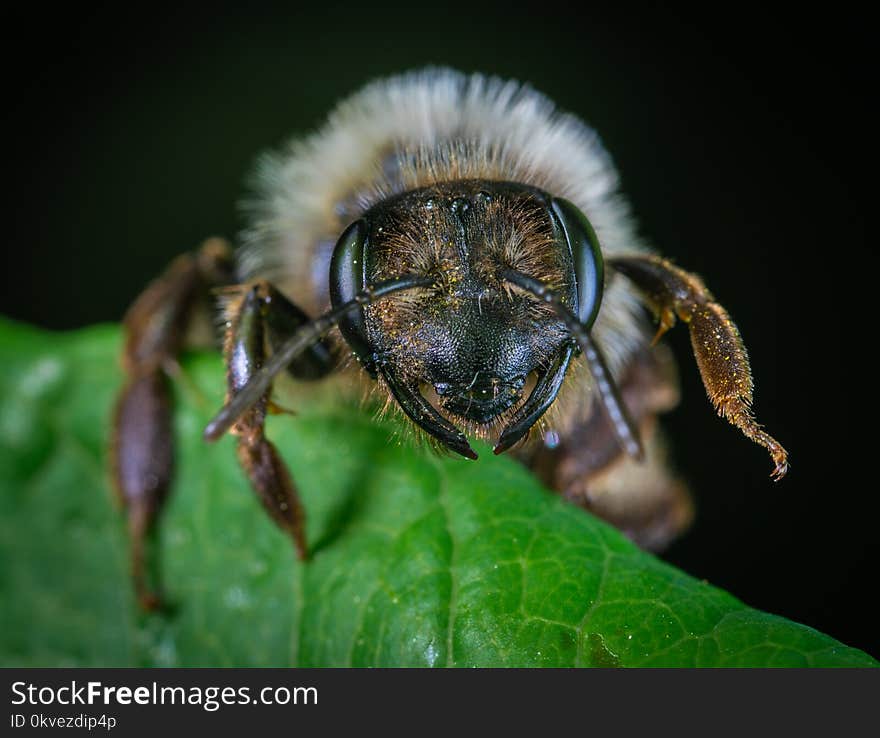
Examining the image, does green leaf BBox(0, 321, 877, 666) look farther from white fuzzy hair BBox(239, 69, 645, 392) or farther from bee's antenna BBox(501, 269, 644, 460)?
white fuzzy hair BBox(239, 69, 645, 392)

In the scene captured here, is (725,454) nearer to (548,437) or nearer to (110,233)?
(548,437)

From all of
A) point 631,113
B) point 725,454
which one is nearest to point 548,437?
point 725,454

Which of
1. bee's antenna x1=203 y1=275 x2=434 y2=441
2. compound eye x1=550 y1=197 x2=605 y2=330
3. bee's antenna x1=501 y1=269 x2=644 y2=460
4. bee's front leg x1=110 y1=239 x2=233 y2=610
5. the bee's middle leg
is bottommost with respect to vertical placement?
bee's front leg x1=110 y1=239 x2=233 y2=610

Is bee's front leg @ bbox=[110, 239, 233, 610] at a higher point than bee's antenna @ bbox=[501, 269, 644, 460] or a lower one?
lower

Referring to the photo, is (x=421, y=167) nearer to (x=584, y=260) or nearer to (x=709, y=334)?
(x=584, y=260)

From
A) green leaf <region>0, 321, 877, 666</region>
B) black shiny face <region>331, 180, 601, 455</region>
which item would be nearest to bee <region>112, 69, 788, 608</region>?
black shiny face <region>331, 180, 601, 455</region>

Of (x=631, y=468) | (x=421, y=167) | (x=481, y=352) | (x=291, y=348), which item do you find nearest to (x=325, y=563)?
(x=291, y=348)

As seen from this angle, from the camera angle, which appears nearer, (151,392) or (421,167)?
(421,167)
